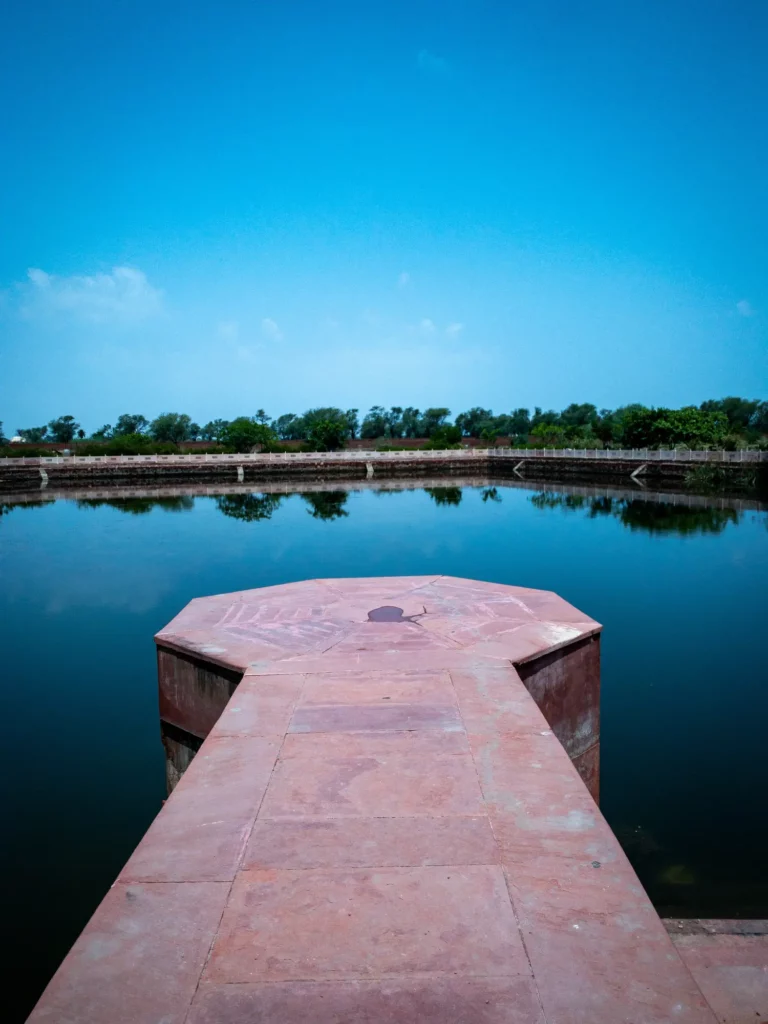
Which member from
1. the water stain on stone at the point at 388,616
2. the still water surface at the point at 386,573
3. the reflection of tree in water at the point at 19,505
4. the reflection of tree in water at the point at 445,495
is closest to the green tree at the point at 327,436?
the reflection of tree in water at the point at 445,495

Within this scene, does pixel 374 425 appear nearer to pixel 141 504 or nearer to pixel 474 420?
pixel 474 420

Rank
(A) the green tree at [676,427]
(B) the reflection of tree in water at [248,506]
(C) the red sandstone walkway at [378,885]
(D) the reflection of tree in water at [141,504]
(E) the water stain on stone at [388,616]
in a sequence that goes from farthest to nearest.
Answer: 1. (A) the green tree at [676,427]
2. (D) the reflection of tree in water at [141,504]
3. (B) the reflection of tree in water at [248,506]
4. (E) the water stain on stone at [388,616]
5. (C) the red sandstone walkway at [378,885]

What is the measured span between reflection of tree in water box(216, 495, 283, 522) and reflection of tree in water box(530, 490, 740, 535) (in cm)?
982

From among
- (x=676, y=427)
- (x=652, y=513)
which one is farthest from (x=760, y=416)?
(x=652, y=513)

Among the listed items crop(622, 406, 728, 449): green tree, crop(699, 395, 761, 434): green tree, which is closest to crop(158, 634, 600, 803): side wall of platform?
crop(622, 406, 728, 449): green tree

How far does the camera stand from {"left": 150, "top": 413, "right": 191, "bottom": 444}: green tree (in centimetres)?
9306

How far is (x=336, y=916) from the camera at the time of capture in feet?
6.50

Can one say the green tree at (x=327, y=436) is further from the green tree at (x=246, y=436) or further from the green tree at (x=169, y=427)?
the green tree at (x=169, y=427)

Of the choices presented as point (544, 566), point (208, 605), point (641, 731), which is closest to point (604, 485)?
point (544, 566)

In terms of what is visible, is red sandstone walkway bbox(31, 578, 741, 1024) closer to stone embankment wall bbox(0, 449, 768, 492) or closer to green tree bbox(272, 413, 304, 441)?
stone embankment wall bbox(0, 449, 768, 492)

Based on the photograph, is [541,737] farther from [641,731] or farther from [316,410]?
[316,410]

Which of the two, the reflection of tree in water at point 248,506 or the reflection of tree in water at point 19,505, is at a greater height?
the reflection of tree in water at point 19,505

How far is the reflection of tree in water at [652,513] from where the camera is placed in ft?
62.7

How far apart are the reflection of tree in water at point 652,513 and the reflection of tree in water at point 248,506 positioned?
32.2 ft
